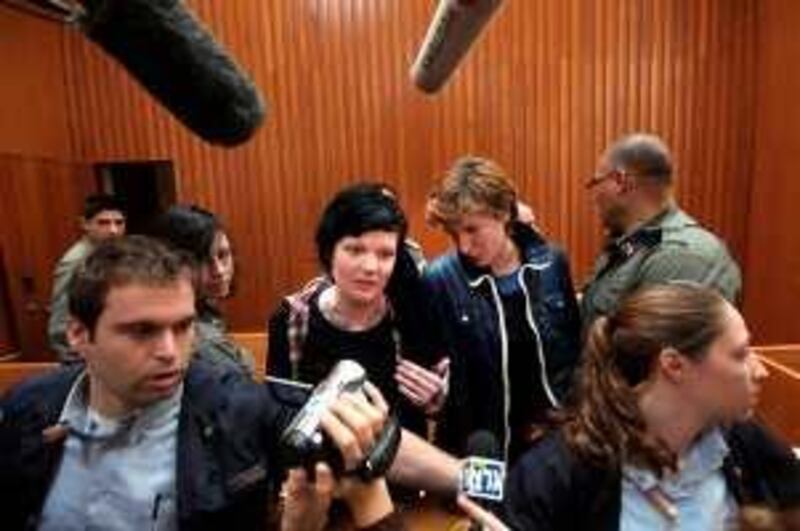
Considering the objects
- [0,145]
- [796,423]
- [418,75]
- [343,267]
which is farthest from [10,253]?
[418,75]

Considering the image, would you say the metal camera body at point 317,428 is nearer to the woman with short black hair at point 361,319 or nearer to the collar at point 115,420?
the collar at point 115,420

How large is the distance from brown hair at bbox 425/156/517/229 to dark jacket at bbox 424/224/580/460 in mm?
160

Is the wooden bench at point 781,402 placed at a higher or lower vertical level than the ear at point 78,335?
lower

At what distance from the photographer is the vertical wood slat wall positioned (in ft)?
18.9

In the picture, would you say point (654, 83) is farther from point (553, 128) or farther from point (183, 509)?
point (183, 509)

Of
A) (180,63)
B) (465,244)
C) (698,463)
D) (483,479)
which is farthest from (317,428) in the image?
(465,244)

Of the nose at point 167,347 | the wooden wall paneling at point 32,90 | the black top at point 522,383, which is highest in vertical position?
the wooden wall paneling at point 32,90

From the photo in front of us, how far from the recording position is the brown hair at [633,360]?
63.4 inches

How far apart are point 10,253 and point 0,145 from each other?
2.43ft

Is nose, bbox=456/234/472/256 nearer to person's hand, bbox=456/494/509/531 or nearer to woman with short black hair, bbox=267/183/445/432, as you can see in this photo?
woman with short black hair, bbox=267/183/445/432

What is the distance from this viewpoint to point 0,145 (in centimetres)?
514

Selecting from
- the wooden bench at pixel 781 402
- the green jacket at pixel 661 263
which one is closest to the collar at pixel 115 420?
the green jacket at pixel 661 263

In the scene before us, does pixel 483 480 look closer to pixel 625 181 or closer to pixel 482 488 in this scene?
pixel 482 488

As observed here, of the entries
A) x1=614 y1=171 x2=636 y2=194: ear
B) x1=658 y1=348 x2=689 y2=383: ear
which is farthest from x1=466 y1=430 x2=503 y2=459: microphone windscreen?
x1=614 y1=171 x2=636 y2=194: ear
